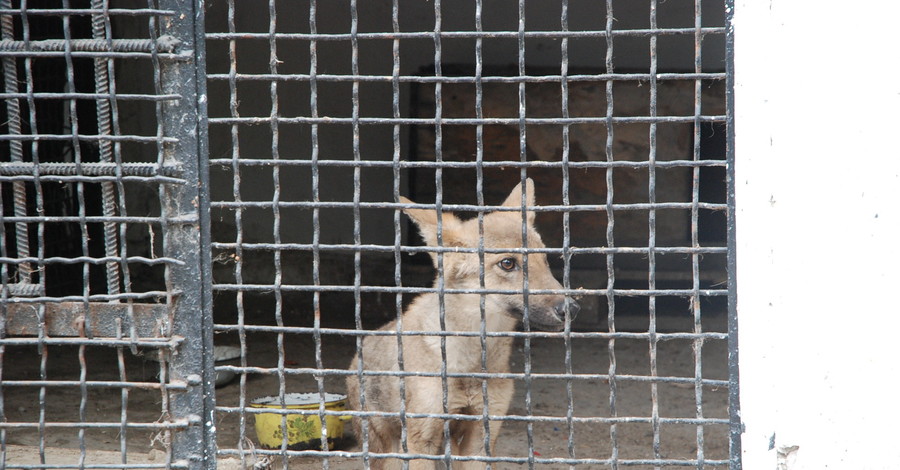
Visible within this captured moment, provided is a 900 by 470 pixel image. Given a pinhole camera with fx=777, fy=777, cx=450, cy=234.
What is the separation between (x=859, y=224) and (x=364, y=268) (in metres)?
8.32

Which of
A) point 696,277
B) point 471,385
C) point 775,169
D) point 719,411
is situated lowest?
point 719,411

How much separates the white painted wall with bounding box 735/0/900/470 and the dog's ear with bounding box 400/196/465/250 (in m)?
2.10

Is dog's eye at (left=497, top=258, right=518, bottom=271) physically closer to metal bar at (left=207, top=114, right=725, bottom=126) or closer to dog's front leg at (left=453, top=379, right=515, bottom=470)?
dog's front leg at (left=453, top=379, right=515, bottom=470)

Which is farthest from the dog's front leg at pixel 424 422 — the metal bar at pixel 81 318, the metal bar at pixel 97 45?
the metal bar at pixel 97 45

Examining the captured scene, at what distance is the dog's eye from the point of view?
4770 millimetres

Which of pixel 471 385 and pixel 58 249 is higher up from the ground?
pixel 58 249

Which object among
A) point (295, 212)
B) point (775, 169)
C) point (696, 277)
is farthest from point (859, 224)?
point (295, 212)

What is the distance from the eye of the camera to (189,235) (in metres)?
2.82

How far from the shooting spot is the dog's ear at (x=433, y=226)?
4.49 m

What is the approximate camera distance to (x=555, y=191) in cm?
1025

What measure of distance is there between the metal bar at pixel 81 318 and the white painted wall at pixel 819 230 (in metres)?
2.09

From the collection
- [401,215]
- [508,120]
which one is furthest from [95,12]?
[401,215]

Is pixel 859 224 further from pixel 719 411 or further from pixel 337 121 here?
pixel 719 411

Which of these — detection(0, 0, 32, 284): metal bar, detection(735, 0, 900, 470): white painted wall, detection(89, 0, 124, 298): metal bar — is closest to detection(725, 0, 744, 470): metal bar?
detection(735, 0, 900, 470): white painted wall
